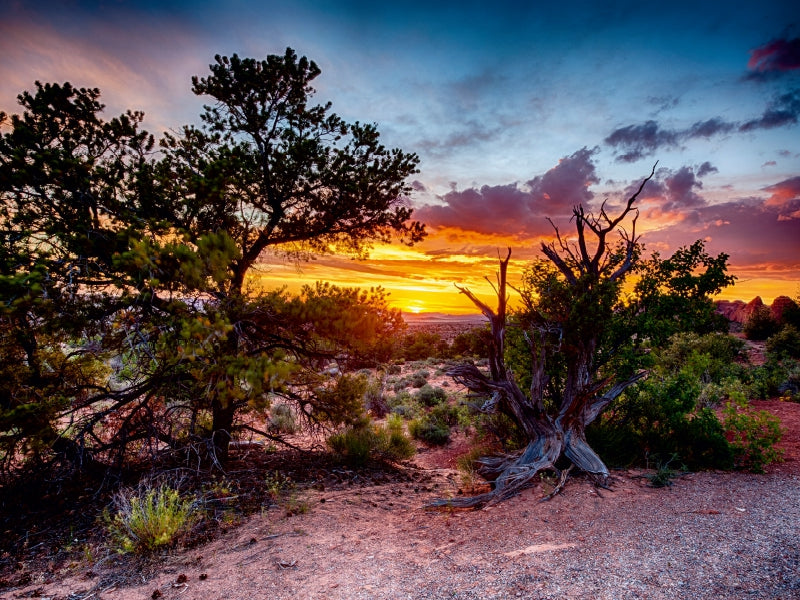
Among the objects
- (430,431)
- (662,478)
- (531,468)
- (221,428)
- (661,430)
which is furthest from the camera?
(430,431)

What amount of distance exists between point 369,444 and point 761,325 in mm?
36002

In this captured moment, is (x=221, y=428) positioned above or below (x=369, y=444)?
above

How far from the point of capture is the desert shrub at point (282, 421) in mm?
11773

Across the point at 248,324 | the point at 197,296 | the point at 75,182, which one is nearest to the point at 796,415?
the point at 248,324

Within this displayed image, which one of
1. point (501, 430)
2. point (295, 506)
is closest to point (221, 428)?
point (295, 506)

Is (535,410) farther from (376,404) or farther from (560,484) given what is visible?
(376,404)

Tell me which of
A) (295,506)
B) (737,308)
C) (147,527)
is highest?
(737,308)

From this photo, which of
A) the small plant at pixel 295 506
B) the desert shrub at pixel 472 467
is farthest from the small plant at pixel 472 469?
the small plant at pixel 295 506

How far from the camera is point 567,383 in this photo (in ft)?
25.3

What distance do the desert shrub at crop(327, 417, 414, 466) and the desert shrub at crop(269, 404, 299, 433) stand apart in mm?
2700

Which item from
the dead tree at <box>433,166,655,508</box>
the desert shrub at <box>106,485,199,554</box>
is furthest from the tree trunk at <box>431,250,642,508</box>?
the desert shrub at <box>106,485,199,554</box>

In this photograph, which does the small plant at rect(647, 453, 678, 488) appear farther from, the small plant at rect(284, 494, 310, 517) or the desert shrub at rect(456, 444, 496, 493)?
the small plant at rect(284, 494, 310, 517)

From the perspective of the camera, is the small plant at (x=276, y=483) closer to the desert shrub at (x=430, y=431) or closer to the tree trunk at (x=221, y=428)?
the tree trunk at (x=221, y=428)

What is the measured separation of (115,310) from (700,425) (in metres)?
9.50
